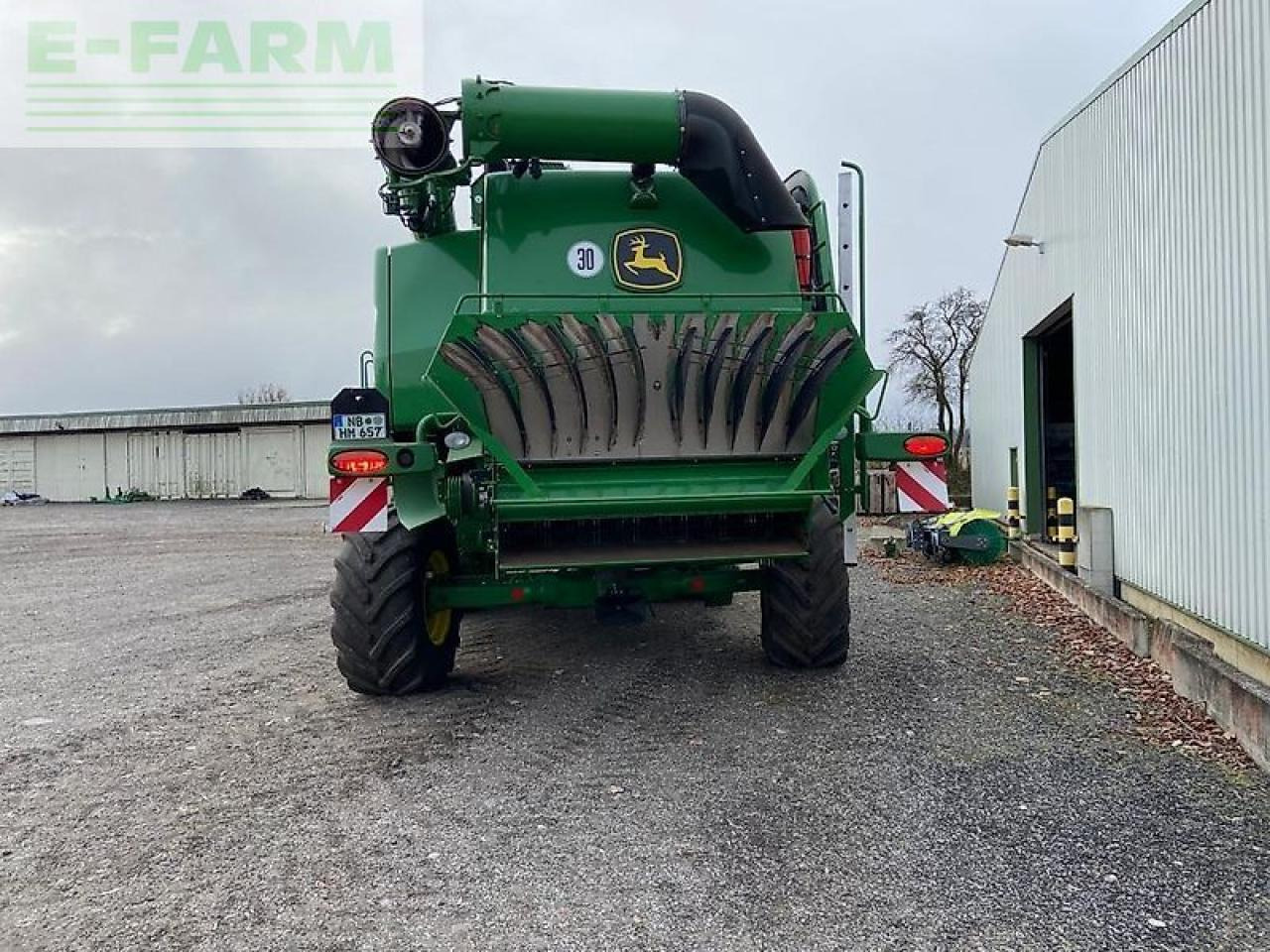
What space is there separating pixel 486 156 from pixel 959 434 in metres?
31.5

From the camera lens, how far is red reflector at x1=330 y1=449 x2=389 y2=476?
4961 mm

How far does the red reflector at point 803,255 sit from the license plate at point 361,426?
8.99 feet

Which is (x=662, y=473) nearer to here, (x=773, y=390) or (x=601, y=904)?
(x=773, y=390)

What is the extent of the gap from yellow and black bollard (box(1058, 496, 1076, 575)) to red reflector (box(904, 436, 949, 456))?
5.40 meters

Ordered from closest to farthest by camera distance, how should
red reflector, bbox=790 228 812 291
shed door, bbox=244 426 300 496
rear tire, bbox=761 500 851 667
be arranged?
rear tire, bbox=761 500 851 667 < red reflector, bbox=790 228 812 291 < shed door, bbox=244 426 300 496

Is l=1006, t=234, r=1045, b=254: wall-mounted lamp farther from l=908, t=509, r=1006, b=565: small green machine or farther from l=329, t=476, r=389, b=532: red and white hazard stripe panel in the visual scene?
l=329, t=476, r=389, b=532: red and white hazard stripe panel

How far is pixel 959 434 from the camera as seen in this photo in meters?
34.4

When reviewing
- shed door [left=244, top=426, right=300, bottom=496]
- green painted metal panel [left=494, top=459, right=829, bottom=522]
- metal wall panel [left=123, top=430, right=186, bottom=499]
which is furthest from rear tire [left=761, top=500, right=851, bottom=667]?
metal wall panel [left=123, top=430, right=186, bottom=499]

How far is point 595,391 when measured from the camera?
16.6 feet

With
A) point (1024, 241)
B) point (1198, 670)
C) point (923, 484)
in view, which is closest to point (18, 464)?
point (1024, 241)

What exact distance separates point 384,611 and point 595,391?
1.71 metres

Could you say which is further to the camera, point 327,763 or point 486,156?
point 486,156

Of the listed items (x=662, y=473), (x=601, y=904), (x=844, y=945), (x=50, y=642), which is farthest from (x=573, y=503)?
(x=50, y=642)

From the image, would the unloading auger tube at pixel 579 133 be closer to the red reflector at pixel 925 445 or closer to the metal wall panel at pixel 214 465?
the red reflector at pixel 925 445
